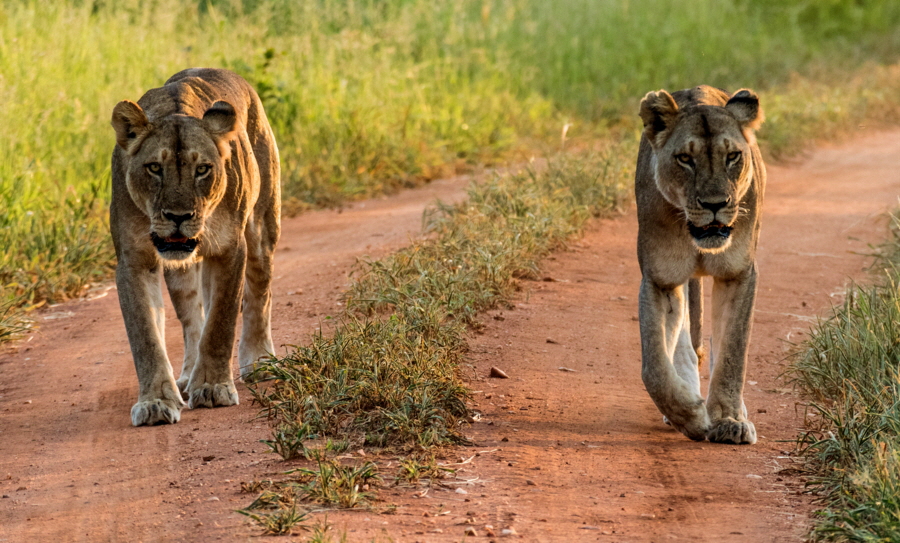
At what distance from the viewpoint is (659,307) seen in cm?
455

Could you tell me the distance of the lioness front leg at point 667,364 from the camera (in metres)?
4.42

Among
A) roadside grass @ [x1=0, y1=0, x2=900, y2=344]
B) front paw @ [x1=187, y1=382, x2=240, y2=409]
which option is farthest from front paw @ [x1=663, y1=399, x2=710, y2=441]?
roadside grass @ [x1=0, y1=0, x2=900, y2=344]

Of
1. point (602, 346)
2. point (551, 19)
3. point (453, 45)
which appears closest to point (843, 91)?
point (551, 19)

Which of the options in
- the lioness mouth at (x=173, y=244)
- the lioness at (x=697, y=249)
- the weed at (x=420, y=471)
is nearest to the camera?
the weed at (x=420, y=471)

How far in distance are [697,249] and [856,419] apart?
904 mm

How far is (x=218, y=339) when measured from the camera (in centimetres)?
496

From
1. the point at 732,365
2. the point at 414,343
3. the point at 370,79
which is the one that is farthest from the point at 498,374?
the point at 370,79

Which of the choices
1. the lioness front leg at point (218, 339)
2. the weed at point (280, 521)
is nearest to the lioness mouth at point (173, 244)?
the lioness front leg at point (218, 339)

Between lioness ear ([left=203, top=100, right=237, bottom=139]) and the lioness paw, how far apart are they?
1180mm

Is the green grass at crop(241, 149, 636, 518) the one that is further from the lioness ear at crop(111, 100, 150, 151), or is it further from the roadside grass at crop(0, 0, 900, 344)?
the roadside grass at crop(0, 0, 900, 344)

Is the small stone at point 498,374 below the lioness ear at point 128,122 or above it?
below

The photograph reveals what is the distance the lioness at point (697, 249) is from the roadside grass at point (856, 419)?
0.39 meters

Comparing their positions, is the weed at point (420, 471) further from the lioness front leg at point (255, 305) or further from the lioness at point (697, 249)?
the lioness front leg at point (255, 305)

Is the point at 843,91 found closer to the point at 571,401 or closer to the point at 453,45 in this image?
the point at 453,45
